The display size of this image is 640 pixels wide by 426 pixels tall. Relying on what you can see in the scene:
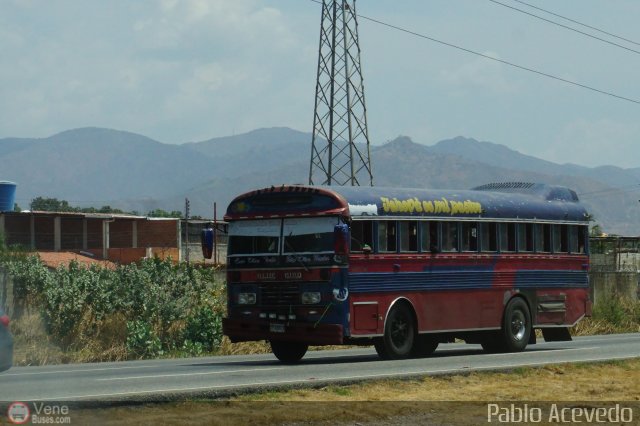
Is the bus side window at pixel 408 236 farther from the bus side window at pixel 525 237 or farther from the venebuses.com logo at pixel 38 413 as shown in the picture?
the venebuses.com logo at pixel 38 413

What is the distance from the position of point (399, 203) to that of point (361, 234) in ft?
4.00

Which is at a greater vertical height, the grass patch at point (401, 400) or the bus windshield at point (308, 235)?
the bus windshield at point (308, 235)

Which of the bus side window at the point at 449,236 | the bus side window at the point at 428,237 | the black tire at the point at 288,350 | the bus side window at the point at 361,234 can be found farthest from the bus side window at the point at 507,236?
the black tire at the point at 288,350

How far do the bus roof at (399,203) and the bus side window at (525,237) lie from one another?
0.17 metres

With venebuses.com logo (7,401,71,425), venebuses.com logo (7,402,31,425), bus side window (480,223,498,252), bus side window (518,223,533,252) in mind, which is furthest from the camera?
bus side window (518,223,533,252)

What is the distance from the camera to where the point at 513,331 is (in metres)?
23.9

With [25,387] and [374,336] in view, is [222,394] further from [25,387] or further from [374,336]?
[374,336]

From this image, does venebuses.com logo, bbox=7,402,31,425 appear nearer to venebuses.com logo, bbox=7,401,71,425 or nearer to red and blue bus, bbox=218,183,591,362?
venebuses.com logo, bbox=7,401,71,425

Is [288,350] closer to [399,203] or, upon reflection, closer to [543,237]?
[399,203]

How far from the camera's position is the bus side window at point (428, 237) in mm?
22016

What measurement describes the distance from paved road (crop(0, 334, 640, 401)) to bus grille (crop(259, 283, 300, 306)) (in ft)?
3.54

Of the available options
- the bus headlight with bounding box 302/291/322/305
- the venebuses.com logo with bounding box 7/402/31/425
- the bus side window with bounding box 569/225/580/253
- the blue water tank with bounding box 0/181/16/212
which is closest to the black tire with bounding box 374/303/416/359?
the bus headlight with bounding box 302/291/322/305

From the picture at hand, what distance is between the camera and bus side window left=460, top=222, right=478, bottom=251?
22.9 metres

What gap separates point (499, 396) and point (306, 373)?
3217mm
